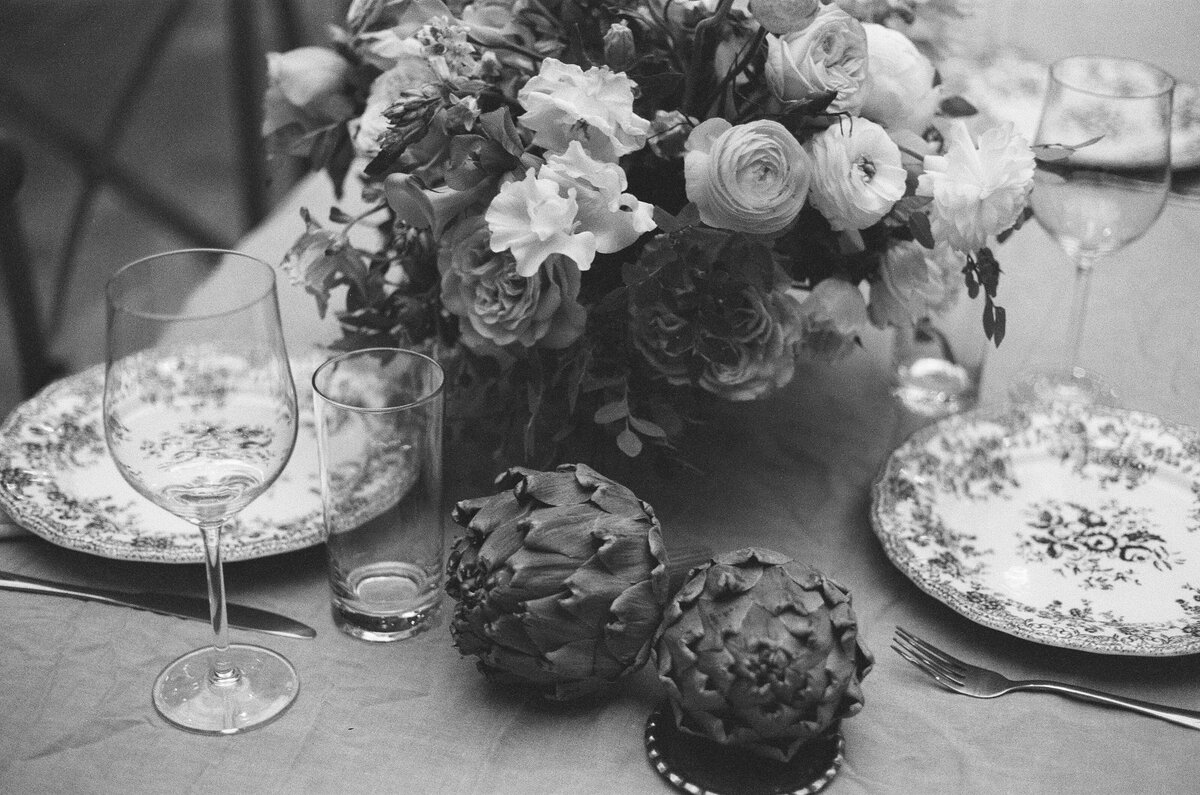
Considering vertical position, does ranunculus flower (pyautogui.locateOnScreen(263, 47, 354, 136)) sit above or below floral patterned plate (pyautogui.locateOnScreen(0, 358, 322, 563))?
above

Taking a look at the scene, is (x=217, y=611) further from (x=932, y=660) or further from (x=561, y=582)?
(x=932, y=660)

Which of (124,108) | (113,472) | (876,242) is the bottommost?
(124,108)

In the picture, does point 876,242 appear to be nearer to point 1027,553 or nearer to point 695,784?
point 1027,553

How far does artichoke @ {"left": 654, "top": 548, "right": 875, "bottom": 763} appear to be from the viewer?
0.65 metres

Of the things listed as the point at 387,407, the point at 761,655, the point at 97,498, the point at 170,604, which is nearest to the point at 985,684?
the point at 761,655

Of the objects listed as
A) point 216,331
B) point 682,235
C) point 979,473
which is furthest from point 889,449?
point 216,331

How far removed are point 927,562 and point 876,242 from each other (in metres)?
0.23

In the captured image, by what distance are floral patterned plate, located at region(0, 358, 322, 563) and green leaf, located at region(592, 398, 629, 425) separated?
0.68 feet

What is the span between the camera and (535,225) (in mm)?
762

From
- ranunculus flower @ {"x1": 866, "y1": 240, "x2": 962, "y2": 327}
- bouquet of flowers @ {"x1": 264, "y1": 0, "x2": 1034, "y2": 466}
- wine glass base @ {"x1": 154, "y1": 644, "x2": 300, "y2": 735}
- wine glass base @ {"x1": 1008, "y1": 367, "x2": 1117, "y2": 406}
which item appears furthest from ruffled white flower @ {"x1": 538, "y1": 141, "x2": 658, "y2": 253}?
wine glass base @ {"x1": 1008, "y1": 367, "x2": 1117, "y2": 406}

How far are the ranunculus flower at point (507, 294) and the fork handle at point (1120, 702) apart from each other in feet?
1.17

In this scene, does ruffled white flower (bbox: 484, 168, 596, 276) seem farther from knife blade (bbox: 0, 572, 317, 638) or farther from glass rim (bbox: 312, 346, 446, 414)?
knife blade (bbox: 0, 572, 317, 638)

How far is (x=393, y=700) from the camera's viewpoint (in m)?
0.76

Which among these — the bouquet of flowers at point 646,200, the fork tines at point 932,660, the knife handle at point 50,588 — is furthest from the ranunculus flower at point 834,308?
the knife handle at point 50,588
